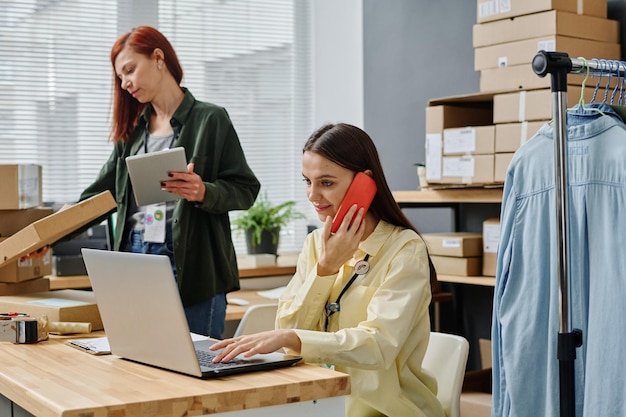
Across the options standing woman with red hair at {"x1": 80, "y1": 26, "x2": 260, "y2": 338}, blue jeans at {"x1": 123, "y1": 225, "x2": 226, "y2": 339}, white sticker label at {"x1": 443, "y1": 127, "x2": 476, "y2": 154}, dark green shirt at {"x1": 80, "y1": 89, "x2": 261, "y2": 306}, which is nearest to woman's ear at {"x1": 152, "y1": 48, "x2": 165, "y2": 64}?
standing woman with red hair at {"x1": 80, "y1": 26, "x2": 260, "y2": 338}

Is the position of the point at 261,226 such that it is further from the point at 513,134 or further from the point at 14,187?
the point at 14,187

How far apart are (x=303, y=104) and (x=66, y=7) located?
4.52 feet

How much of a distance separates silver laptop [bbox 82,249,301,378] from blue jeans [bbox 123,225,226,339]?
75 cm

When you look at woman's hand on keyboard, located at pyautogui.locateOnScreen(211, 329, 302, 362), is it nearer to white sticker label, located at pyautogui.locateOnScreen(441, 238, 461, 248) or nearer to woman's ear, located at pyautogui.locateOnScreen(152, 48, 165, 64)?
woman's ear, located at pyautogui.locateOnScreen(152, 48, 165, 64)

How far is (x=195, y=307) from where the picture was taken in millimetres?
2650

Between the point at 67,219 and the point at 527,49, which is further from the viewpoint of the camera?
the point at 527,49

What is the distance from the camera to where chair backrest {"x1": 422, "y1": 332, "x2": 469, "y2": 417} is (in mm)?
2076

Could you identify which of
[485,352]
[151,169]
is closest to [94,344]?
[151,169]

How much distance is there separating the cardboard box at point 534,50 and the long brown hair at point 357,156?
51.0 inches

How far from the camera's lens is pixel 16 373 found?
175cm

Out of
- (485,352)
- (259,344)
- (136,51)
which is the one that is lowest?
(485,352)

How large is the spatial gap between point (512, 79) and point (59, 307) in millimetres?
1852

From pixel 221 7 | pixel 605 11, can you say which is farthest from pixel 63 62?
pixel 605 11

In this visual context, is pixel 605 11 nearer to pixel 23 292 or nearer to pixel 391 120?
pixel 391 120
